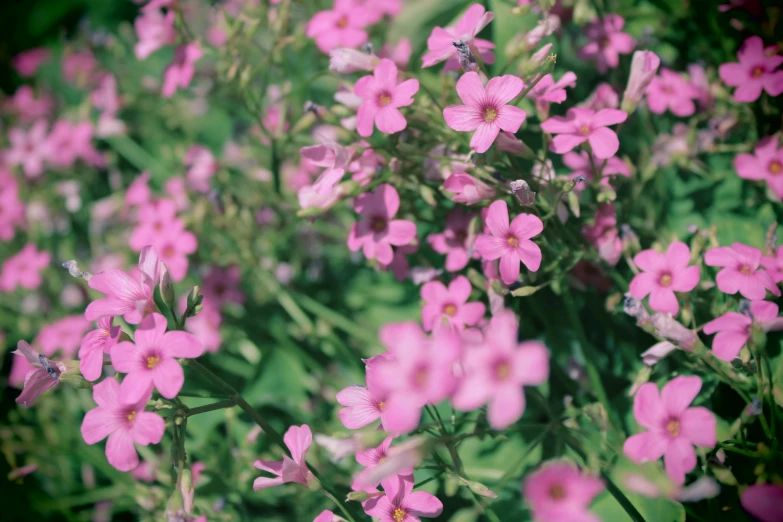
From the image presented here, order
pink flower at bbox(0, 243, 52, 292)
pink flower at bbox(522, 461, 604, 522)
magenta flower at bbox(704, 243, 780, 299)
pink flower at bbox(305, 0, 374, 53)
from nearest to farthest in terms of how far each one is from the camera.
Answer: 1. pink flower at bbox(522, 461, 604, 522)
2. magenta flower at bbox(704, 243, 780, 299)
3. pink flower at bbox(305, 0, 374, 53)
4. pink flower at bbox(0, 243, 52, 292)

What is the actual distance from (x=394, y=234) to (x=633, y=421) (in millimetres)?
486

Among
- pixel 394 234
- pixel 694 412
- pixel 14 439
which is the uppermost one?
pixel 394 234

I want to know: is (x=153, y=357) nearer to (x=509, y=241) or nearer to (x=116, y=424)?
(x=116, y=424)

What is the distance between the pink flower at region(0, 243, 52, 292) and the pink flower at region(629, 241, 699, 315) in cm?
131

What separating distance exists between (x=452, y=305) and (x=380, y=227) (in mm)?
164

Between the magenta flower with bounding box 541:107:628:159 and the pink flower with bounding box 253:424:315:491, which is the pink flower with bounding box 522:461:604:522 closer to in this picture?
the pink flower with bounding box 253:424:315:491

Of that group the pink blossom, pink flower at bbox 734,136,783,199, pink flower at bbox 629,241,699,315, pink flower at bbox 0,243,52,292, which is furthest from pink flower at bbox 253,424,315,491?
pink flower at bbox 0,243,52,292

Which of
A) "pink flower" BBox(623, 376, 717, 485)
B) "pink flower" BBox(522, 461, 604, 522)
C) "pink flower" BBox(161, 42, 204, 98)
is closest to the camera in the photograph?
"pink flower" BBox(522, 461, 604, 522)

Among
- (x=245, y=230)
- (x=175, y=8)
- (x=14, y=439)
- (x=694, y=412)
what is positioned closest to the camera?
(x=694, y=412)

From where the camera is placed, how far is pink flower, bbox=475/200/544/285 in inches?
28.4

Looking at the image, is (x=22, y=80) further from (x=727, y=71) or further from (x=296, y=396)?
(x=727, y=71)

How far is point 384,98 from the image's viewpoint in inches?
31.4

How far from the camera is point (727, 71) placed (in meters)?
0.90

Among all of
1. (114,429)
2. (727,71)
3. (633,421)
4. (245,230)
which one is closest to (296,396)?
(245,230)
